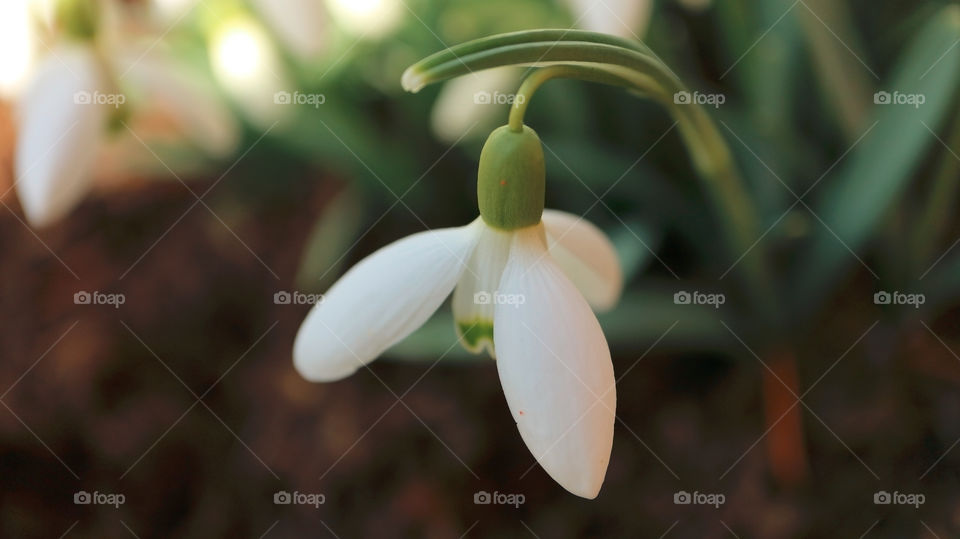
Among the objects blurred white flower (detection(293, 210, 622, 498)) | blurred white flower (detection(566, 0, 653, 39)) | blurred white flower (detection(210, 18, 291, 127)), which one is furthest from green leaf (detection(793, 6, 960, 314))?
blurred white flower (detection(210, 18, 291, 127))

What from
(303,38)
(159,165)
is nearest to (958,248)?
(303,38)

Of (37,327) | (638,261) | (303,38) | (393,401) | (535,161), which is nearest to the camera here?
(535,161)

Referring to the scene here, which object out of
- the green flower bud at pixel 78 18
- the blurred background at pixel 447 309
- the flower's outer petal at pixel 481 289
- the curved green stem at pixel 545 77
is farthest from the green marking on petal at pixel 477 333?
the green flower bud at pixel 78 18

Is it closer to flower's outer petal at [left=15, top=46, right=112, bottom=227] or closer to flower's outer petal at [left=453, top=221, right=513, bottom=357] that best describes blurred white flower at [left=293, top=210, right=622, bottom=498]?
flower's outer petal at [left=453, top=221, right=513, bottom=357]

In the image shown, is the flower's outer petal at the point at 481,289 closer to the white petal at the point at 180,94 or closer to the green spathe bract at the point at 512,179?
the green spathe bract at the point at 512,179

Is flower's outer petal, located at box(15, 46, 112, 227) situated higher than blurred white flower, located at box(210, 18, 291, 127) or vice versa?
blurred white flower, located at box(210, 18, 291, 127)

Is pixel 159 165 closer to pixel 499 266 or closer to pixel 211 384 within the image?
pixel 211 384

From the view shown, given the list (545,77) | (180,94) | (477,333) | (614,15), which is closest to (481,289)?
(477,333)
